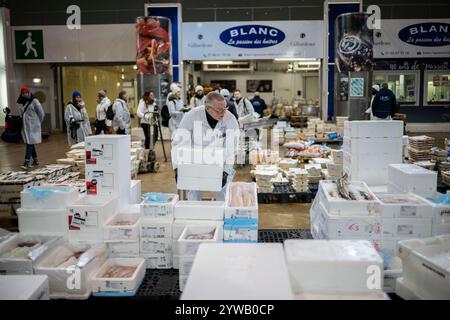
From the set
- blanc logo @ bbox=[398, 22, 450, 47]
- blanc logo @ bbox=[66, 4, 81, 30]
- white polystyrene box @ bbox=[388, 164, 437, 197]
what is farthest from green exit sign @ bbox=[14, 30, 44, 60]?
white polystyrene box @ bbox=[388, 164, 437, 197]

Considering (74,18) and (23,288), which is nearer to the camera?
(23,288)

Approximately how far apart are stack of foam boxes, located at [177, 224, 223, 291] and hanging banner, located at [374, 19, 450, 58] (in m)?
13.7

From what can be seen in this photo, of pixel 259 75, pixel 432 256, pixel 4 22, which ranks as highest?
pixel 4 22

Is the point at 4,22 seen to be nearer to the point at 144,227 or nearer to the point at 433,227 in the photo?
the point at 144,227

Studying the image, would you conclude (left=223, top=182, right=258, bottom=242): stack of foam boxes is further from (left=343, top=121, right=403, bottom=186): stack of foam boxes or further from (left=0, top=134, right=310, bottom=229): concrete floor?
(left=343, top=121, right=403, bottom=186): stack of foam boxes

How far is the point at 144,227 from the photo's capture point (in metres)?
3.86

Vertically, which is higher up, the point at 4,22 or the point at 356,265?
the point at 4,22

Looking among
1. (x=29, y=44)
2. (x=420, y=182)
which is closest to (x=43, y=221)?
(x=420, y=182)

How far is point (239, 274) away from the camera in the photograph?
75.4 inches

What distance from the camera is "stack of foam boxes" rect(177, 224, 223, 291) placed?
3.45m

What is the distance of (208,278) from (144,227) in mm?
2068

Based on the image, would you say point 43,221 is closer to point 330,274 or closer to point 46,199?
point 46,199

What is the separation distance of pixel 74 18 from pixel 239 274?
15.6 metres
